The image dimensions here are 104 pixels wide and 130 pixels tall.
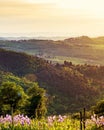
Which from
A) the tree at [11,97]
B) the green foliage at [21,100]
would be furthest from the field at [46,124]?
the tree at [11,97]

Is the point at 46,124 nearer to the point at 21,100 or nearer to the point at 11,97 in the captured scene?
the point at 21,100

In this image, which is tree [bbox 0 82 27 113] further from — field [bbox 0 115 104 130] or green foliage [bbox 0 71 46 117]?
field [bbox 0 115 104 130]

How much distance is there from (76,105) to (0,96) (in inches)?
3814

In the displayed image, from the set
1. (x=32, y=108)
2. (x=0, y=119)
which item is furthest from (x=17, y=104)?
(x=0, y=119)

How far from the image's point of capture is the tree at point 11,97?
77.4m

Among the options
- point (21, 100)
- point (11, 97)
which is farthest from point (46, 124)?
point (11, 97)

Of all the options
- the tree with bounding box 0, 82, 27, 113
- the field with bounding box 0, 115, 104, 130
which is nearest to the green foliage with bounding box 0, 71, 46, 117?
the tree with bounding box 0, 82, 27, 113

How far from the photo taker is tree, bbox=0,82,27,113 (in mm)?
77375

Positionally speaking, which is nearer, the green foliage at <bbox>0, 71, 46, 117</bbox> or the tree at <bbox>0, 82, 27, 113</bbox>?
Answer: the green foliage at <bbox>0, 71, 46, 117</bbox>

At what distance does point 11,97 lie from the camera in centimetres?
8256

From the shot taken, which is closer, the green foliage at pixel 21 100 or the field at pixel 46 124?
the field at pixel 46 124

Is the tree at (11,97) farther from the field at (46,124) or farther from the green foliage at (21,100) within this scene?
the field at (46,124)

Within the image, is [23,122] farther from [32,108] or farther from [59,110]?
[59,110]

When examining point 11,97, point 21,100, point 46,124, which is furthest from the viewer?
point 11,97
